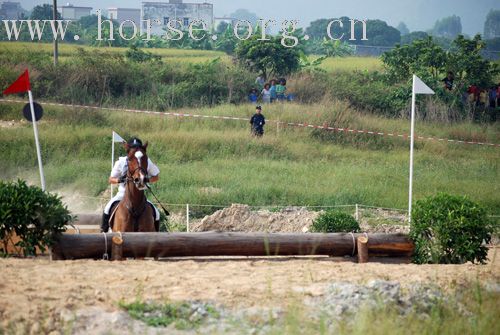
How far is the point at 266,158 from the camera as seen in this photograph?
27.9 metres

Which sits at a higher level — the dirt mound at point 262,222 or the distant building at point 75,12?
the distant building at point 75,12

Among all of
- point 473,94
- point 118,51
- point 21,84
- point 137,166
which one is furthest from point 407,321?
point 118,51

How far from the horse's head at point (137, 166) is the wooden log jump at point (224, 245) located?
40.9 inches

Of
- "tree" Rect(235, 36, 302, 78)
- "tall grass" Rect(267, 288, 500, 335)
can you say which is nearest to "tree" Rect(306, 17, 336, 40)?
"tree" Rect(235, 36, 302, 78)

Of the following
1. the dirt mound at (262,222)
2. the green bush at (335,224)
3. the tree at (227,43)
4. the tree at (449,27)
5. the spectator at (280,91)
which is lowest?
the dirt mound at (262,222)

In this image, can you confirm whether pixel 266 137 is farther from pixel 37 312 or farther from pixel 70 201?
pixel 37 312

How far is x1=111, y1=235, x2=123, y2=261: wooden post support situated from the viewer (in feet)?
43.3

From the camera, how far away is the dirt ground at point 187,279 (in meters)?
10.5

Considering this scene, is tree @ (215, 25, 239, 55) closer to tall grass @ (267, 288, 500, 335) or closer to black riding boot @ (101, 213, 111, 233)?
black riding boot @ (101, 213, 111, 233)

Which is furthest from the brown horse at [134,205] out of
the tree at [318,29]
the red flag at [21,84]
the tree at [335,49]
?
the tree at [318,29]

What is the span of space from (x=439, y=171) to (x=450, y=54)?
39.5 ft

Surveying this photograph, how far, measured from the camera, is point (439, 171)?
27.4m

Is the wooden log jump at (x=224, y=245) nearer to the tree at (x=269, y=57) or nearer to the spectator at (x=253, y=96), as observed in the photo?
the spectator at (x=253, y=96)

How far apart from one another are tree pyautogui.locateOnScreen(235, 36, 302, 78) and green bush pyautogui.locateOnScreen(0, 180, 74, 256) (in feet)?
90.0
